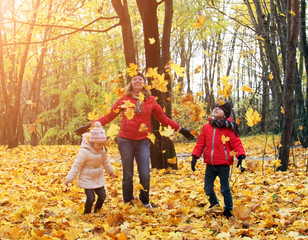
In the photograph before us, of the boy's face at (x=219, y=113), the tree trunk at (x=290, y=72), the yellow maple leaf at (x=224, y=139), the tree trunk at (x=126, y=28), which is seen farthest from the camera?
the tree trunk at (x=126, y=28)

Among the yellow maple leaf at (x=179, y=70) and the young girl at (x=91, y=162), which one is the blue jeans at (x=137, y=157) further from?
the yellow maple leaf at (x=179, y=70)

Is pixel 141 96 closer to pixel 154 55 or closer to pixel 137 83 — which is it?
pixel 137 83

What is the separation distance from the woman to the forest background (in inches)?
8.7

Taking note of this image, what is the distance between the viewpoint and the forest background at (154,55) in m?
6.94

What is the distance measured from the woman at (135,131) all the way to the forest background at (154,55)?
221 mm

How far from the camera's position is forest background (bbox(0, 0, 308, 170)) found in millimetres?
6941

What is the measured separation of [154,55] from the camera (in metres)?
7.42

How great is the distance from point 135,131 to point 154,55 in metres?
3.43

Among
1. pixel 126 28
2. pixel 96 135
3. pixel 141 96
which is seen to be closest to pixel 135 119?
pixel 141 96

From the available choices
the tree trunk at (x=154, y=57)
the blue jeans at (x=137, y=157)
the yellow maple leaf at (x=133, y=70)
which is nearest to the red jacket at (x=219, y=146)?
the blue jeans at (x=137, y=157)

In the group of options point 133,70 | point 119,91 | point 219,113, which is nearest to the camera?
point 219,113

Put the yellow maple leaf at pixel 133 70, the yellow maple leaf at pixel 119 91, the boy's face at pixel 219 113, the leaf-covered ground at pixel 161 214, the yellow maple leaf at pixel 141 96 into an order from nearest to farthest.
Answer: the leaf-covered ground at pixel 161 214
the boy's face at pixel 219 113
the yellow maple leaf at pixel 141 96
the yellow maple leaf at pixel 133 70
the yellow maple leaf at pixel 119 91

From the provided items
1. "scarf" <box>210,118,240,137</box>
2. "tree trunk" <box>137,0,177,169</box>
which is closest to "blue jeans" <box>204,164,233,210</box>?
"scarf" <box>210,118,240,137</box>

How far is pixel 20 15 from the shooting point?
48.6 feet
